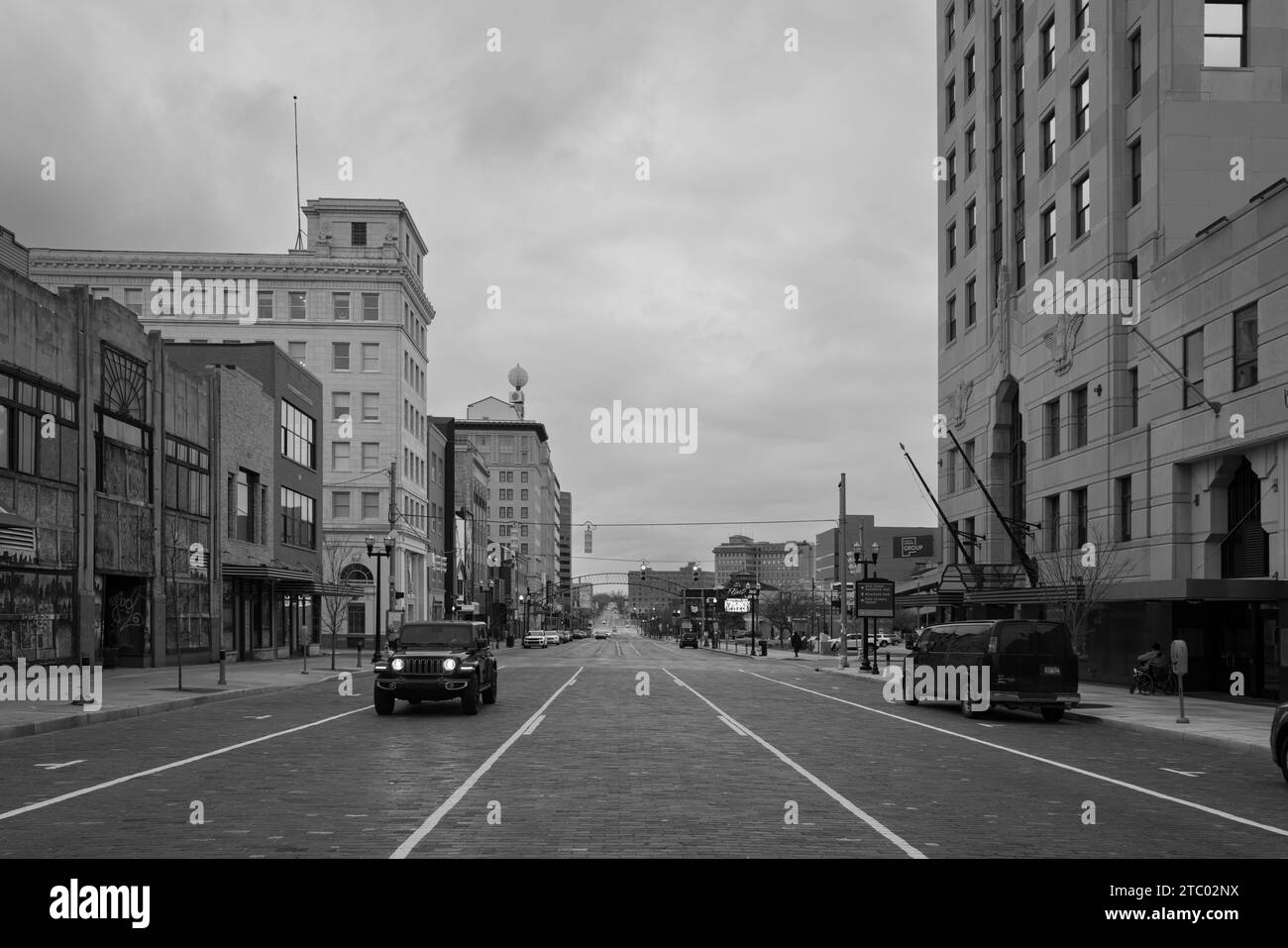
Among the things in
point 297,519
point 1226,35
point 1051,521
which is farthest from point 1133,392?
point 297,519

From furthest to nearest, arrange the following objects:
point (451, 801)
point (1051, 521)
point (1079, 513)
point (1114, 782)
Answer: point (1051, 521) < point (1079, 513) < point (1114, 782) < point (451, 801)

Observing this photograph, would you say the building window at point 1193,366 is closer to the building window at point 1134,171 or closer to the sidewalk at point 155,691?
the building window at point 1134,171

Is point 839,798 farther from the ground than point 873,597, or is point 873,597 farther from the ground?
point 839,798

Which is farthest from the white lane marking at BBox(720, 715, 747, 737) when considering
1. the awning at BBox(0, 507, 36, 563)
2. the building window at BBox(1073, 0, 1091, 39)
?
the building window at BBox(1073, 0, 1091, 39)

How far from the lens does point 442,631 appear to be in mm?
24484

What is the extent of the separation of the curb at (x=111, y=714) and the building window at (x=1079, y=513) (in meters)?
28.1

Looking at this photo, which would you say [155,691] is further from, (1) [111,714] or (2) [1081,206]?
(2) [1081,206]

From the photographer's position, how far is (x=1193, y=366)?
33750mm

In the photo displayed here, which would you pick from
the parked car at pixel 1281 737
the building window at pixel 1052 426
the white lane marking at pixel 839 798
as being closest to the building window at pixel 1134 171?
the building window at pixel 1052 426

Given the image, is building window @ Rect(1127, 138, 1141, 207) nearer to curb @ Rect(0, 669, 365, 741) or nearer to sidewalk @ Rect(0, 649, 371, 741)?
sidewalk @ Rect(0, 649, 371, 741)

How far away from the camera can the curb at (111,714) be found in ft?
65.5

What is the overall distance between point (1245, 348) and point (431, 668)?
22.8 m
